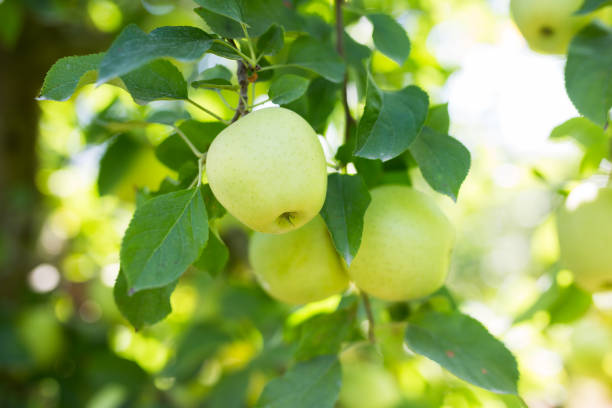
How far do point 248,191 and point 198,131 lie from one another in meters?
0.21

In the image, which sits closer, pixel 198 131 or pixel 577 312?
pixel 198 131

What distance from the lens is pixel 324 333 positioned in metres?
0.81

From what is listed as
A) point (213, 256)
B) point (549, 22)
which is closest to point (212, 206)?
point (213, 256)

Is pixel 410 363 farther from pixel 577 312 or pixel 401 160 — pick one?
pixel 401 160

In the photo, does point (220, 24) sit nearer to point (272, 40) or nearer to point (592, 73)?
point (272, 40)

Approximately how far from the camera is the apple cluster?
53 centimetres

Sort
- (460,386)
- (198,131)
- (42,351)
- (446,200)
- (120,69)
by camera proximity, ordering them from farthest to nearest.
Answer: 1. (446,200)
2. (42,351)
3. (460,386)
4. (198,131)
5. (120,69)

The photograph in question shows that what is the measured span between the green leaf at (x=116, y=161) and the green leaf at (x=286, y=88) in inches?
20.2

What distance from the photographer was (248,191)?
53 centimetres

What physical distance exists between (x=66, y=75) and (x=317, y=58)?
311 mm

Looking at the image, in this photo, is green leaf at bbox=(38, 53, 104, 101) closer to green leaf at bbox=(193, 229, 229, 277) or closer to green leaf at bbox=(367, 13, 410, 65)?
green leaf at bbox=(193, 229, 229, 277)

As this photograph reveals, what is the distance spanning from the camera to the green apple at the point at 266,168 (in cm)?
53

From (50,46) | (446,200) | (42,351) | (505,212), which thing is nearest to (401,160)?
(42,351)

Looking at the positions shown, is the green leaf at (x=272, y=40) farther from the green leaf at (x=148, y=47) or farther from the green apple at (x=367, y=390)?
the green apple at (x=367, y=390)
